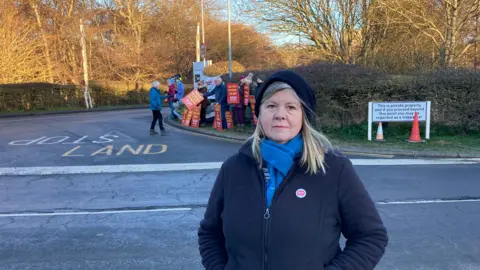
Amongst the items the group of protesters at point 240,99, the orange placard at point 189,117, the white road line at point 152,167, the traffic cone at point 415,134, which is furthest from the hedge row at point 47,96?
the traffic cone at point 415,134

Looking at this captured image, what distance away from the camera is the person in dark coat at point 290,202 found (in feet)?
5.49

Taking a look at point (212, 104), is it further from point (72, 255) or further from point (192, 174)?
point (72, 255)

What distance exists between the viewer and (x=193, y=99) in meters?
14.8

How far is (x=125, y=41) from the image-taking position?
34.8 metres

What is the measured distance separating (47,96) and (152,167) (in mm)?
21259

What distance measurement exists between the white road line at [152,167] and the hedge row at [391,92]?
3.37m

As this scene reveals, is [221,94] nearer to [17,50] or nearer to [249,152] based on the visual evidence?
[249,152]

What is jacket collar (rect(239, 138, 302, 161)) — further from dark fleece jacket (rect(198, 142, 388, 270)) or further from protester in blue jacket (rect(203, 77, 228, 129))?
protester in blue jacket (rect(203, 77, 228, 129))

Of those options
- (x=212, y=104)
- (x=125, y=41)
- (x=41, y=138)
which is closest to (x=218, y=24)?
(x=125, y=41)

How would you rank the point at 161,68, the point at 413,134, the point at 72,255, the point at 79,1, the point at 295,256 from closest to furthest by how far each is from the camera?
the point at 295,256 → the point at 72,255 → the point at 413,134 → the point at 79,1 → the point at 161,68

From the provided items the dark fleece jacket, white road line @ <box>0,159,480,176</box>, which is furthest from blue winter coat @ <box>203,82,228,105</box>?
the dark fleece jacket

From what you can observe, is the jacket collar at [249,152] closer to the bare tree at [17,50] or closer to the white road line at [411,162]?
the white road line at [411,162]

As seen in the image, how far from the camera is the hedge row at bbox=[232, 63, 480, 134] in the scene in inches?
471

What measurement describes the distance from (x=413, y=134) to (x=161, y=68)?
29.0 metres
